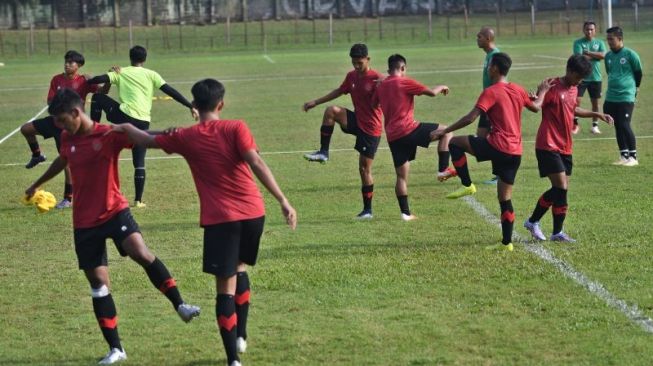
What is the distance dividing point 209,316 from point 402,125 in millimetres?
5080

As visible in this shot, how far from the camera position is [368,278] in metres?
11.3

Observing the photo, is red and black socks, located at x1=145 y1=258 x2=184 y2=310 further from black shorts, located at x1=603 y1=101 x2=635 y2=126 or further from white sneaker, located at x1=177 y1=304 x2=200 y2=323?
black shorts, located at x1=603 y1=101 x2=635 y2=126

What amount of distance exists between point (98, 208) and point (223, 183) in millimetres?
1116

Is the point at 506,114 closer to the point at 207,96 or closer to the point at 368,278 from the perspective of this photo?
the point at 368,278

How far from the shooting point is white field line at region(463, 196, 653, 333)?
9469 millimetres

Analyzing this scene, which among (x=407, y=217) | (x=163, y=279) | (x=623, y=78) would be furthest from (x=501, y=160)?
(x=623, y=78)

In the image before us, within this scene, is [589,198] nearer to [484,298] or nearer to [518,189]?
[518,189]

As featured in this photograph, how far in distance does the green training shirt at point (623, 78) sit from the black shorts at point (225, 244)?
40.1 feet

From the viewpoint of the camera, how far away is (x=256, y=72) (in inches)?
1842

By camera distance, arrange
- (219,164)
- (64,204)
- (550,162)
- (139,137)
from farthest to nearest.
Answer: (64,204) → (550,162) → (139,137) → (219,164)

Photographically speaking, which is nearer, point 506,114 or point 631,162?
point 506,114

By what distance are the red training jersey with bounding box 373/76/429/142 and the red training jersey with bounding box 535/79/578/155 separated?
6.47 feet

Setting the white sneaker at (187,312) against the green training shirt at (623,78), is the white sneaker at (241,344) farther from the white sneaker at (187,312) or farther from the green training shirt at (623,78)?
the green training shirt at (623,78)

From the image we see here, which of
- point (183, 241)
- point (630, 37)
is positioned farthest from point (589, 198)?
point (630, 37)
